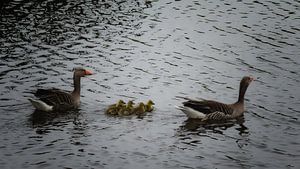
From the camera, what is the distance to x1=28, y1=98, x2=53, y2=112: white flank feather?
2261cm

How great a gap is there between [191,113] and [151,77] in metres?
6.22

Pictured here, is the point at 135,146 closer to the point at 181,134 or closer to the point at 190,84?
the point at 181,134

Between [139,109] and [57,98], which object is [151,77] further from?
[57,98]

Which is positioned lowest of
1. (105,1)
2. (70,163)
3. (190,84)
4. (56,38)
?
(70,163)

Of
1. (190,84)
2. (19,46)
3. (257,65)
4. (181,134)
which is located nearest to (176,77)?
(190,84)

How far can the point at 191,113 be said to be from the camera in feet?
74.2

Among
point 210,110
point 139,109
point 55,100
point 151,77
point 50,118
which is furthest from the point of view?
point 151,77

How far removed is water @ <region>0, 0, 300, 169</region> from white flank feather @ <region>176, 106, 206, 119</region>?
0.56m

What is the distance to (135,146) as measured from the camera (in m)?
19.8

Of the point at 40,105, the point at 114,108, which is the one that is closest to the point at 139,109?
the point at 114,108

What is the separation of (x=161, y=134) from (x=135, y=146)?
159 centimetres

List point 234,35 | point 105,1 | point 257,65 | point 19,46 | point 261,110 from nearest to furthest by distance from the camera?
point 261,110 < point 257,65 < point 19,46 < point 234,35 < point 105,1

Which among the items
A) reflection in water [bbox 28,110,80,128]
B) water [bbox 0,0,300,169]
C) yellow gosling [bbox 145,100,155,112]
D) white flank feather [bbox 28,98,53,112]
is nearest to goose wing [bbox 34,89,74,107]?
white flank feather [bbox 28,98,53,112]

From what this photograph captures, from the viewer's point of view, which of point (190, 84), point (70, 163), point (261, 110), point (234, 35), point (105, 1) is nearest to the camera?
point (70, 163)
